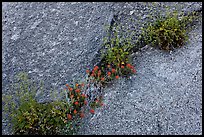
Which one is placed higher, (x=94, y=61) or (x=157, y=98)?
(x=94, y=61)

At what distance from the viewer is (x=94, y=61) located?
13.9 ft

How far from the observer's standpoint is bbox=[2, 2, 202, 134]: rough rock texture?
150 inches

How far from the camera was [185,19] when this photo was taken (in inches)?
178

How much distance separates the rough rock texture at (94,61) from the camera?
150 inches

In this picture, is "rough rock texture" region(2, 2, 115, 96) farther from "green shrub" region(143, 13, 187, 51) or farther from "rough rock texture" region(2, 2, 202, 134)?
"green shrub" region(143, 13, 187, 51)

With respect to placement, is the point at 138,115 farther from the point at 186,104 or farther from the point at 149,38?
the point at 149,38

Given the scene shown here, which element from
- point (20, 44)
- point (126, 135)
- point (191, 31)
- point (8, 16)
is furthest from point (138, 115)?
point (8, 16)

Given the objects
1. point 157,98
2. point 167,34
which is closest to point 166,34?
point 167,34

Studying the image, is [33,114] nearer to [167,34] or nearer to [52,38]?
[52,38]

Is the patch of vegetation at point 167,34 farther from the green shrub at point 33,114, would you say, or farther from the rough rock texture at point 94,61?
the green shrub at point 33,114

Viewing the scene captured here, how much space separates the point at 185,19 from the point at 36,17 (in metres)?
1.67

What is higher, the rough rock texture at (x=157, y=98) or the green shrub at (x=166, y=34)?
the green shrub at (x=166, y=34)

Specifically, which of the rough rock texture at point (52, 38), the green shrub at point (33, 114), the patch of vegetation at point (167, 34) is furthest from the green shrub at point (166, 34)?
the green shrub at point (33, 114)

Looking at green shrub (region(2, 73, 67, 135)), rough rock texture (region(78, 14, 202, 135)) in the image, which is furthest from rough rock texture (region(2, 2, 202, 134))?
green shrub (region(2, 73, 67, 135))
